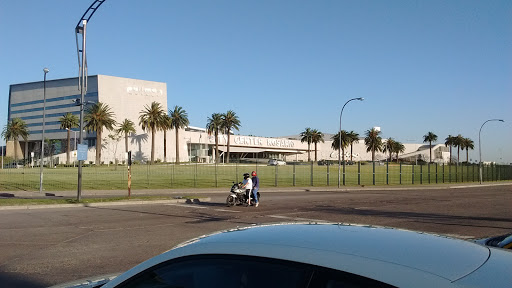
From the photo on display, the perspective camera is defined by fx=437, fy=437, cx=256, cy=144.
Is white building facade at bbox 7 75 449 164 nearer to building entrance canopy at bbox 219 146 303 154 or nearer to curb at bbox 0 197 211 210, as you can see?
building entrance canopy at bbox 219 146 303 154

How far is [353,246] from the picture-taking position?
2.24 m

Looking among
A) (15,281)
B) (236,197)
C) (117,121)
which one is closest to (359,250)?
(15,281)

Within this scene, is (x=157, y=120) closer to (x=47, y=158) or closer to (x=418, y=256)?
(x=47, y=158)

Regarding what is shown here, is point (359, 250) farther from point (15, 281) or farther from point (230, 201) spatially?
point (230, 201)

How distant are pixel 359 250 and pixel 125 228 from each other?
1152 centimetres

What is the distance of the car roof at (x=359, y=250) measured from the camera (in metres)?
1.96

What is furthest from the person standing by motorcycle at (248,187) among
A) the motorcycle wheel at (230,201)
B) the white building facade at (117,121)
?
the white building facade at (117,121)

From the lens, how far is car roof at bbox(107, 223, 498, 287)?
196cm

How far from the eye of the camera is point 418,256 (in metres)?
2.16

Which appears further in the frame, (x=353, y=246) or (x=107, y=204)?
(x=107, y=204)

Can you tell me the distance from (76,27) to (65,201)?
7999 mm

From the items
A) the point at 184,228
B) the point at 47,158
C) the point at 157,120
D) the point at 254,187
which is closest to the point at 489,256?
the point at 184,228

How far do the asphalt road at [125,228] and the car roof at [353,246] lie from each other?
5.13m

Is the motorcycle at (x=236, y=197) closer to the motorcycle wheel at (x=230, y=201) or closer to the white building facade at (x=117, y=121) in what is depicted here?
the motorcycle wheel at (x=230, y=201)
